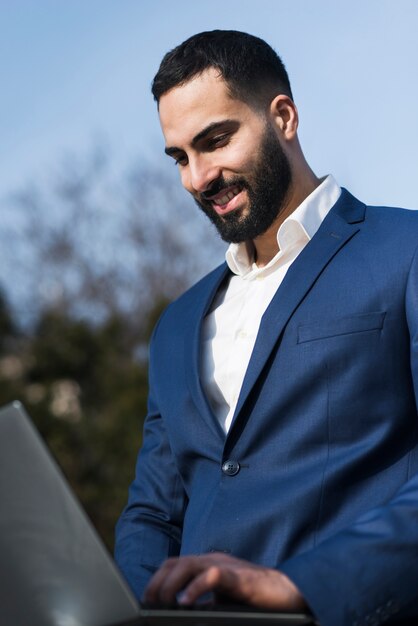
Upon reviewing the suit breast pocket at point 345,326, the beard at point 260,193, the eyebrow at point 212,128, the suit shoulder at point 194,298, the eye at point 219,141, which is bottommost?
the suit breast pocket at point 345,326

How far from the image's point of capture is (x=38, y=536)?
143 centimetres

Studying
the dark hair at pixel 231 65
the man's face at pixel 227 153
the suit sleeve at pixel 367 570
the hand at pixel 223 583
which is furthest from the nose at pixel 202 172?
the hand at pixel 223 583

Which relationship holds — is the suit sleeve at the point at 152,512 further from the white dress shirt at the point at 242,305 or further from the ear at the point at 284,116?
the ear at the point at 284,116

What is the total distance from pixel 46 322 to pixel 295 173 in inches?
458

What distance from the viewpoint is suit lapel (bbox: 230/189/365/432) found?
87.9 inches

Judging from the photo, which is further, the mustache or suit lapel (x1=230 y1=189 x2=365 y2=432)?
the mustache

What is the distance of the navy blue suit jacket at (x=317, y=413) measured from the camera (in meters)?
2.09

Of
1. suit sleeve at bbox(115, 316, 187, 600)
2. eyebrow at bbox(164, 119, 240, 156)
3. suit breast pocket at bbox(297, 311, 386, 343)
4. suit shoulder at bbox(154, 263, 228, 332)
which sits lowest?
suit sleeve at bbox(115, 316, 187, 600)

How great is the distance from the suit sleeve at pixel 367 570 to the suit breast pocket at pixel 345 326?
0.47 metres

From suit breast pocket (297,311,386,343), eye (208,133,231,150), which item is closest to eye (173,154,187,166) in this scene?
eye (208,133,231,150)

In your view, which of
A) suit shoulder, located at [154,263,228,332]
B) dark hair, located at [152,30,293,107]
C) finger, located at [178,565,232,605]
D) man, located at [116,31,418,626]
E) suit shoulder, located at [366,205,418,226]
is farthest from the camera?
suit shoulder, located at [154,263,228,332]

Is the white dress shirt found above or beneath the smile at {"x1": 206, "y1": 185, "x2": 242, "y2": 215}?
beneath

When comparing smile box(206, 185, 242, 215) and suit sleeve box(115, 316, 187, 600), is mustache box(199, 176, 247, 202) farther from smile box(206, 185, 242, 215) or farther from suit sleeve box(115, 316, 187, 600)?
suit sleeve box(115, 316, 187, 600)

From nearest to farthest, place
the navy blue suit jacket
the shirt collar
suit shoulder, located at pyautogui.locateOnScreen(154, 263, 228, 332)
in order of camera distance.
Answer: the navy blue suit jacket < the shirt collar < suit shoulder, located at pyautogui.locateOnScreen(154, 263, 228, 332)
